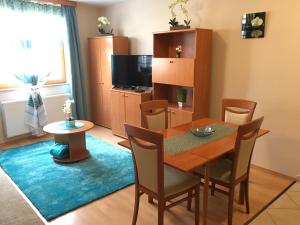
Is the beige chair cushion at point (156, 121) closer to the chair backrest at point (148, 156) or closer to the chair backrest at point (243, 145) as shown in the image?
the chair backrest at point (148, 156)

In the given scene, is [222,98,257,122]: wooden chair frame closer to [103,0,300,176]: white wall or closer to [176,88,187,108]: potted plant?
[103,0,300,176]: white wall

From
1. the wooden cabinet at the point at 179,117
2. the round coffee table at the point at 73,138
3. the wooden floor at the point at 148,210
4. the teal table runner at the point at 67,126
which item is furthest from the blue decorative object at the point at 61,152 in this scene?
the wooden cabinet at the point at 179,117

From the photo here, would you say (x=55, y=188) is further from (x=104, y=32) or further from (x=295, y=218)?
(x=104, y=32)

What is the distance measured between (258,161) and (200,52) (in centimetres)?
171

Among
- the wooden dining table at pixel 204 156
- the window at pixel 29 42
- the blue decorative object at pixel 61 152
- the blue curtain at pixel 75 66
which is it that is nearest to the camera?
the wooden dining table at pixel 204 156

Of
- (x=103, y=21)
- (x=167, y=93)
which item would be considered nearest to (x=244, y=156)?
(x=167, y=93)

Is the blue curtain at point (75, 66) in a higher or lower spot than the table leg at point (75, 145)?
higher

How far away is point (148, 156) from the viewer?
182cm

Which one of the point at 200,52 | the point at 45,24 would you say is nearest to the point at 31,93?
the point at 45,24

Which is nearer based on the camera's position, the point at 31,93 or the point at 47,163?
the point at 47,163

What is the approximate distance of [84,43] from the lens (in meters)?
5.36

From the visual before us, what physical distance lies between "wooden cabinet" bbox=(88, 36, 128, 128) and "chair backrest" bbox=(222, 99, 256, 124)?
8.72ft

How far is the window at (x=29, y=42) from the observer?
13.9ft

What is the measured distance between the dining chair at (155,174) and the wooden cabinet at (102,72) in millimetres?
3200
